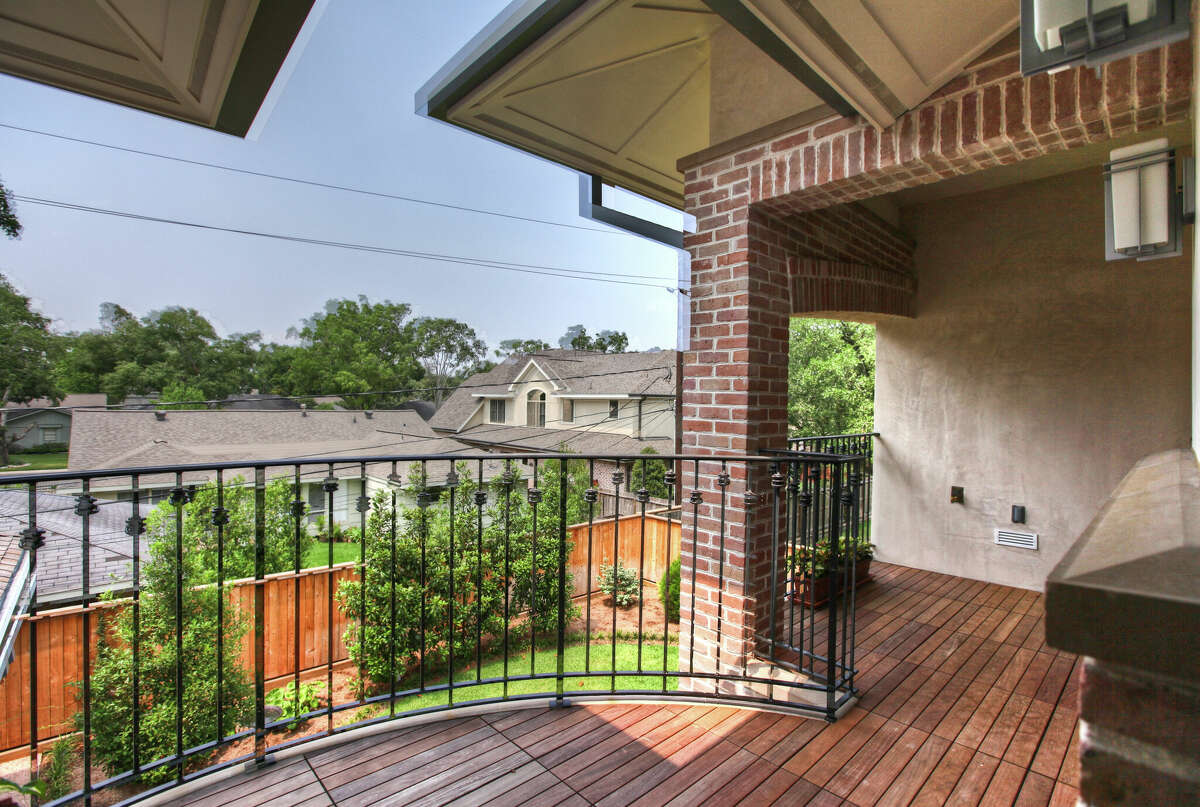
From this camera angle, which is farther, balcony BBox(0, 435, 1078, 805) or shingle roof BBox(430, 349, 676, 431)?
shingle roof BBox(430, 349, 676, 431)

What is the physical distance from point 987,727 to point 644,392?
13.2 metres

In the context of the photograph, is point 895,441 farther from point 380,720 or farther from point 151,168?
point 151,168

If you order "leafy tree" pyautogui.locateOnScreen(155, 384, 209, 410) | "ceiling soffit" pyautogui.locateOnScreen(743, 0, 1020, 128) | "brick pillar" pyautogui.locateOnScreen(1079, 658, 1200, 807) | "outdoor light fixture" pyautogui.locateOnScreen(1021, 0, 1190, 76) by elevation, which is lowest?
"brick pillar" pyautogui.locateOnScreen(1079, 658, 1200, 807)

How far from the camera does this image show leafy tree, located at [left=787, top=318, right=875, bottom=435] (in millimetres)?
11500

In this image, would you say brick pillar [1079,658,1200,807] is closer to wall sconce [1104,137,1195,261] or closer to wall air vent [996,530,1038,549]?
wall sconce [1104,137,1195,261]

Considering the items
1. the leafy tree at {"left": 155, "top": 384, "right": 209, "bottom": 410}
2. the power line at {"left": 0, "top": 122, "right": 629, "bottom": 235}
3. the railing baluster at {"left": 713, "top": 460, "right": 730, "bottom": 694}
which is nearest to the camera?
the railing baluster at {"left": 713, "top": 460, "right": 730, "bottom": 694}

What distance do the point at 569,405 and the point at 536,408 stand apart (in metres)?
1.12

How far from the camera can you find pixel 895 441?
4176mm

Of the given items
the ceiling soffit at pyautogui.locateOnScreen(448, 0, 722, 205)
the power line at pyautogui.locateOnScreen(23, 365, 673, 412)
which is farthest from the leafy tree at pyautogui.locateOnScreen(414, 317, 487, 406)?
the ceiling soffit at pyautogui.locateOnScreen(448, 0, 722, 205)

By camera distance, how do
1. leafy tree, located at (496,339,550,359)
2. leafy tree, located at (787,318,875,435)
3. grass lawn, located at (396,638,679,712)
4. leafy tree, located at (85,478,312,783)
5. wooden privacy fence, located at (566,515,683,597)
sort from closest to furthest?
leafy tree, located at (85,478,312,783) → grass lawn, located at (396,638,679,712) → wooden privacy fence, located at (566,515,683,597) → leafy tree, located at (787,318,875,435) → leafy tree, located at (496,339,550,359)

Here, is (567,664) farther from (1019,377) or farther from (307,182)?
(307,182)

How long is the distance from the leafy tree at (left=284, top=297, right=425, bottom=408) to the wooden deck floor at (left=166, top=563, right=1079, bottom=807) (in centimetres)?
1270

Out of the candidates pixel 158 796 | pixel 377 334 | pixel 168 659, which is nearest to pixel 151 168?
pixel 377 334

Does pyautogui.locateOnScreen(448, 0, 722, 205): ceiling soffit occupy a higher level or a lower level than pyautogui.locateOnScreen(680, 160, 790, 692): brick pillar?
higher
